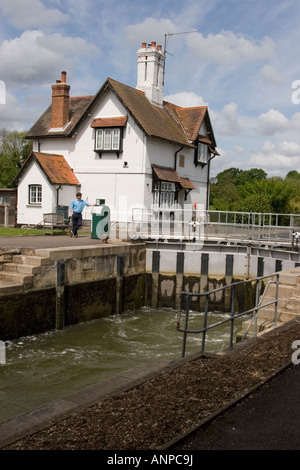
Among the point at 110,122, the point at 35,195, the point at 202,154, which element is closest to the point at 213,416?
the point at 110,122

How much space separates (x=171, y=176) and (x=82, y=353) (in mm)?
→ 18718

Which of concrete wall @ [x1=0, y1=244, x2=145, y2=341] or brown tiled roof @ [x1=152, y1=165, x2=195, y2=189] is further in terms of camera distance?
brown tiled roof @ [x1=152, y1=165, x2=195, y2=189]

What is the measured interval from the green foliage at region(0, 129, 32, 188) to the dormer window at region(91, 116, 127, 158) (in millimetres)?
41623

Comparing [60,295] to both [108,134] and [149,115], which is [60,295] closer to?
[108,134]

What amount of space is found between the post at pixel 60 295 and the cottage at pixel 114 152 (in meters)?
13.2

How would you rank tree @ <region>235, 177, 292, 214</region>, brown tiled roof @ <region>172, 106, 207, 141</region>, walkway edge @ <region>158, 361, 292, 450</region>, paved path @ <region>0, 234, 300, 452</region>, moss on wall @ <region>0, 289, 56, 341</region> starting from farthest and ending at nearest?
tree @ <region>235, 177, 292, 214</region>
brown tiled roof @ <region>172, 106, 207, 141</region>
moss on wall @ <region>0, 289, 56, 341</region>
paved path @ <region>0, 234, 300, 452</region>
walkway edge @ <region>158, 361, 292, 450</region>

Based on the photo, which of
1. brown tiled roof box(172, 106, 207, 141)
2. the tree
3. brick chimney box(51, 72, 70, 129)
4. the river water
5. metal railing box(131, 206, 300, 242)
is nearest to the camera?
the river water

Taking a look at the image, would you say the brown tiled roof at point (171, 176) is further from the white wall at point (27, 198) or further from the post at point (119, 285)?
the post at point (119, 285)

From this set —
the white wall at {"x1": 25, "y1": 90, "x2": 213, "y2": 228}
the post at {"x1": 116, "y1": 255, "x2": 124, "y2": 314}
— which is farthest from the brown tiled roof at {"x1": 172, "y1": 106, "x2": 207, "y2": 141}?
the post at {"x1": 116, "y1": 255, "x2": 124, "y2": 314}

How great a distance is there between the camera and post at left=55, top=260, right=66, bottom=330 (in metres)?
16.3

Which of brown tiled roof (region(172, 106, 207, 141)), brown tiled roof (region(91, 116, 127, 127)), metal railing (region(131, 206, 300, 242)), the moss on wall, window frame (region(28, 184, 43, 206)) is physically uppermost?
brown tiled roof (region(172, 106, 207, 141))

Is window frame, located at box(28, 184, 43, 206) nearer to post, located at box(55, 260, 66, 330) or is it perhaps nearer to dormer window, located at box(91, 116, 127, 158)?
dormer window, located at box(91, 116, 127, 158)

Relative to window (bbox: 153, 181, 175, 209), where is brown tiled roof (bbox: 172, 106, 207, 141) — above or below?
above
